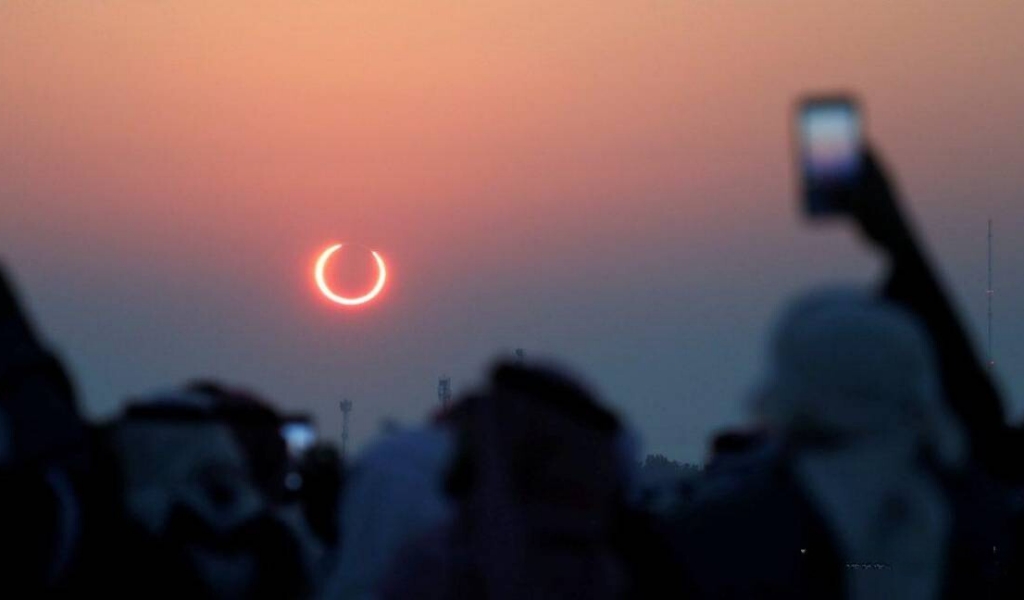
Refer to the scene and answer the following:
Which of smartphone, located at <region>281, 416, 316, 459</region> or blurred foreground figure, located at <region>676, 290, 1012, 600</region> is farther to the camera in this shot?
smartphone, located at <region>281, 416, 316, 459</region>

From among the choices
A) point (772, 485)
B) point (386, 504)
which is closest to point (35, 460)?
point (386, 504)

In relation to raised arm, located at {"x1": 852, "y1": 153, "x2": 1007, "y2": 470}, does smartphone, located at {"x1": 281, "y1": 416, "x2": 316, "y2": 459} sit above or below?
below

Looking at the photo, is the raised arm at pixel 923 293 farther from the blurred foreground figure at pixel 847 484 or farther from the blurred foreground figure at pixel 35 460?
the blurred foreground figure at pixel 35 460

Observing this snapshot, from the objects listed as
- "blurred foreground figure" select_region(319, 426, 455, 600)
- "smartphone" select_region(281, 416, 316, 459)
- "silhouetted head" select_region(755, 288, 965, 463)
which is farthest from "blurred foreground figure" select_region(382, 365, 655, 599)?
"smartphone" select_region(281, 416, 316, 459)

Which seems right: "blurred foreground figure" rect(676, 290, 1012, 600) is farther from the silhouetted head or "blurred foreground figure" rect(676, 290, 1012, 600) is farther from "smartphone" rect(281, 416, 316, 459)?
"smartphone" rect(281, 416, 316, 459)

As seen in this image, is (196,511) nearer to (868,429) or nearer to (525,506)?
(525,506)

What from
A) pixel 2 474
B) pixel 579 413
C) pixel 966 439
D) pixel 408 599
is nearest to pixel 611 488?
pixel 579 413

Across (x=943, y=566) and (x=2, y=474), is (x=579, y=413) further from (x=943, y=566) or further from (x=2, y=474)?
(x=2, y=474)

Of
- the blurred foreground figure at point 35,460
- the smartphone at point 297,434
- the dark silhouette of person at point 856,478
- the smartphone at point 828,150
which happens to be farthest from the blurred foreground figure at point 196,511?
the smartphone at point 828,150
